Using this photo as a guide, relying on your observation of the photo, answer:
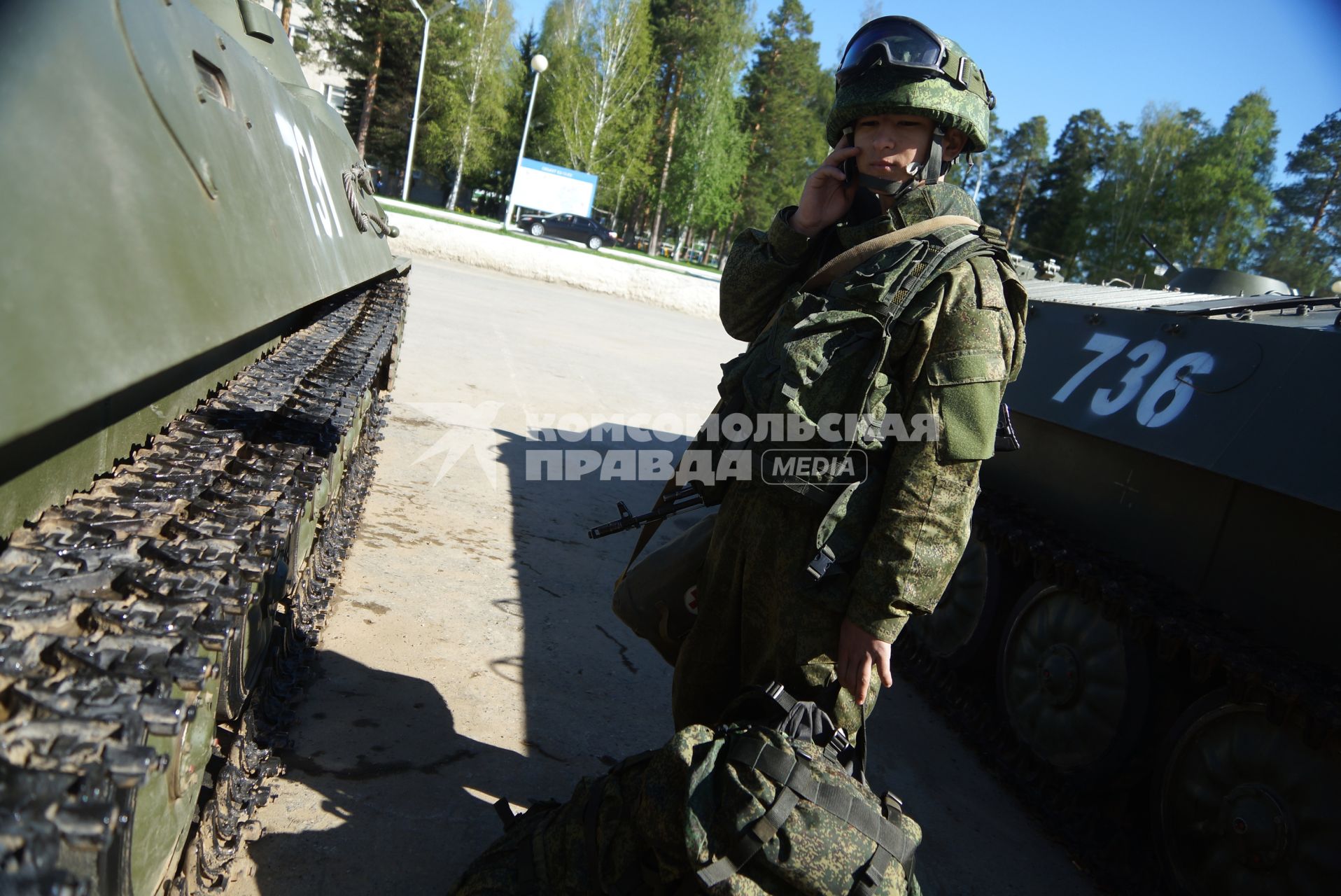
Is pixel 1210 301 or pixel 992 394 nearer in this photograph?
pixel 992 394

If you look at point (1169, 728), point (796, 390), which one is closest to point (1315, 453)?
point (1169, 728)

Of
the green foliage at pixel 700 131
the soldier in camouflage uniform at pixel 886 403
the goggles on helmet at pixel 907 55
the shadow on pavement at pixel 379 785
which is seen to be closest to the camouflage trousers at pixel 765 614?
the soldier in camouflage uniform at pixel 886 403

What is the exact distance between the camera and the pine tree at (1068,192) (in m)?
41.7

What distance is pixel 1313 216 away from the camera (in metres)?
23.4

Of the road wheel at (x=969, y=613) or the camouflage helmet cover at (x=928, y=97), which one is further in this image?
the road wheel at (x=969, y=613)

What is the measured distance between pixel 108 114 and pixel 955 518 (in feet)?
5.78

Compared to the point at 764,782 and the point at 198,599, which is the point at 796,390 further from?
the point at 198,599

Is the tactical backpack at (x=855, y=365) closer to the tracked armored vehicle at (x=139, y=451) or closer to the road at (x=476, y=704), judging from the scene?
the road at (x=476, y=704)

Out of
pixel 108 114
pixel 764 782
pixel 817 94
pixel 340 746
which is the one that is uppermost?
pixel 817 94

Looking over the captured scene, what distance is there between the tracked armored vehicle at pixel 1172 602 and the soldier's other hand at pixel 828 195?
185 cm

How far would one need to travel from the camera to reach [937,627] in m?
4.88

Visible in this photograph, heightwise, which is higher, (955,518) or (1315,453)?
(1315,453)

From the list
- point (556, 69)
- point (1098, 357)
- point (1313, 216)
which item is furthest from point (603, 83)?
point (1098, 357)

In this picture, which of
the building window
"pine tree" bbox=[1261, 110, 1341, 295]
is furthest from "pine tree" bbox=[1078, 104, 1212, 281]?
the building window
